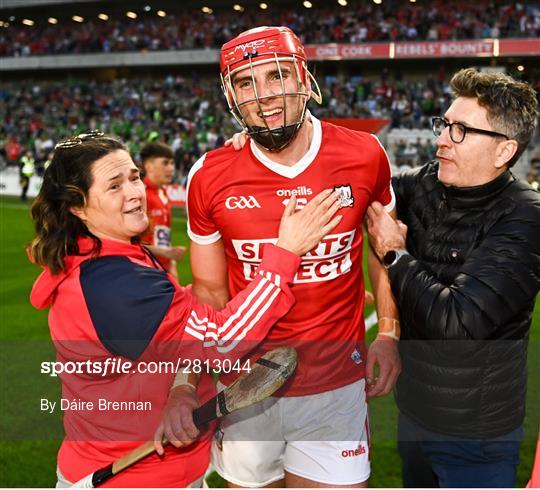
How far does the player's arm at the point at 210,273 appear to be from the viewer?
2.57 meters

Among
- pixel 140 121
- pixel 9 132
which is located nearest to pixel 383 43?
pixel 140 121

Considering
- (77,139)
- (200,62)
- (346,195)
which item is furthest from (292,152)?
(200,62)

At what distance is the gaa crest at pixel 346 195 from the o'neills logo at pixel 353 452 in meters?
0.99

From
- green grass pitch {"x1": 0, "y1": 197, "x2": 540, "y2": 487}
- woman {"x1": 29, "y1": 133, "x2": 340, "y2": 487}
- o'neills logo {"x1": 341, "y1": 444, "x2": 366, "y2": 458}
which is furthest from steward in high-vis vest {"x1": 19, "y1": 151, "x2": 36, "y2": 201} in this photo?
o'neills logo {"x1": 341, "y1": 444, "x2": 366, "y2": 458}

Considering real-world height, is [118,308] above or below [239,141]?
below

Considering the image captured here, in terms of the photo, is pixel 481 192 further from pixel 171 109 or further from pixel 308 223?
pixel 171 109

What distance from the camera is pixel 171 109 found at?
100 ft

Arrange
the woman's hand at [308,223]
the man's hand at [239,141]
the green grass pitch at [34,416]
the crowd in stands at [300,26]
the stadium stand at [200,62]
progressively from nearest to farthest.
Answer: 1. the woman's hand at [308,223]
2. the man's hand at [239,141]
3. the green grass pitch at [34,416]
4. the stadium stand at [200,62]
5. the crowd in stands at [300,26]

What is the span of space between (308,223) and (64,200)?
89 cm

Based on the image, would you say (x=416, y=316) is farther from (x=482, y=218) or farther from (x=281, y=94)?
(x=281, y=94)

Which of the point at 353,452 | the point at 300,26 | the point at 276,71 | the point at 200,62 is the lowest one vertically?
the point at 353,452

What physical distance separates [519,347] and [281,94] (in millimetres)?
1358

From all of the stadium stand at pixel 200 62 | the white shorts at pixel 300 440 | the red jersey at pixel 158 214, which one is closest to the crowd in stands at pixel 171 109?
the stadium stand at pixel 200 62

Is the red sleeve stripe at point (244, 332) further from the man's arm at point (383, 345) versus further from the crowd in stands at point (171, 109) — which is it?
the crowd in stands at point (171, 109)
